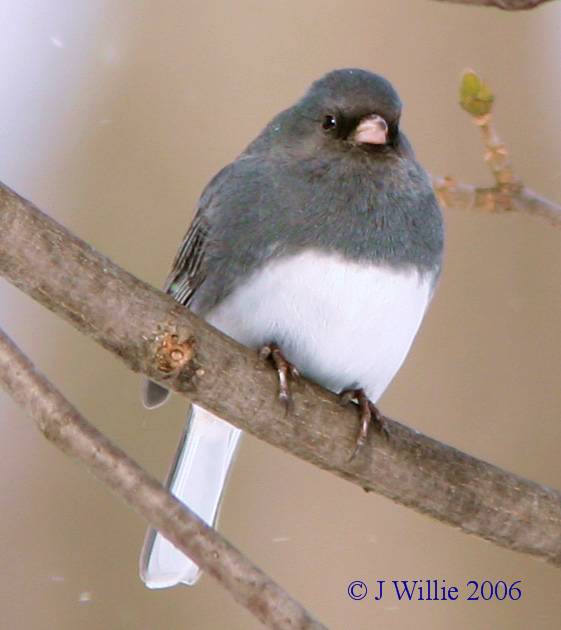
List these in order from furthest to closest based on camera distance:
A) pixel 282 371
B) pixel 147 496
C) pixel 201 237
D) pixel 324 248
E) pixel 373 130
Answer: pixel 201 237, pixel 373 130, pixel 324 248, pixel 282 371, pixel 147 496

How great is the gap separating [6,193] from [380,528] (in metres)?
1.62

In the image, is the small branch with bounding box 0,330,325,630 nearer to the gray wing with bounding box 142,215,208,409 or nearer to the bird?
the bird

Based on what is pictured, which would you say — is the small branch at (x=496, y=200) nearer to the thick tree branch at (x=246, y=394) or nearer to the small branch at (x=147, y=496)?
the thick tree branch at (x=246, y=394)

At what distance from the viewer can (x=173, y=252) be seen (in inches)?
122

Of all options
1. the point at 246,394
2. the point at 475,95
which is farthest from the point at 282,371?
the point at 475,95

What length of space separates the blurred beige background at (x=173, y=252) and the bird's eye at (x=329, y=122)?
76 cm

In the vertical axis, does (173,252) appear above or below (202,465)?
above

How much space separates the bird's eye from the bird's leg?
46 centimetres

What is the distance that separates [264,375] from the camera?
5.70 ft

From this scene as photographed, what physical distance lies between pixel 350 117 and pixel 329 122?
48 mm

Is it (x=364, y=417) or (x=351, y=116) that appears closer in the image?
(x=364, y=417)

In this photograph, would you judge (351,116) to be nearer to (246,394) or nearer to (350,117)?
(350,117)

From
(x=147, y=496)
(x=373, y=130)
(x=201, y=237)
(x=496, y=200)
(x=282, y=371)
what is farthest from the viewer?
(x=201, y=237)

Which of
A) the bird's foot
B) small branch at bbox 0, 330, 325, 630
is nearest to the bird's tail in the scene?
the bird's foot
